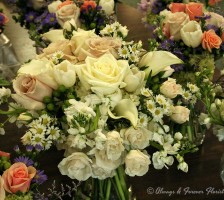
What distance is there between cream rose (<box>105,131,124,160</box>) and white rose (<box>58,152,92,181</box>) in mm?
49

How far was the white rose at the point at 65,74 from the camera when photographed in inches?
23.8

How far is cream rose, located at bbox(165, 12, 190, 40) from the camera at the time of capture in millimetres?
846

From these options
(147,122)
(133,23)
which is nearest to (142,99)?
(147,122)

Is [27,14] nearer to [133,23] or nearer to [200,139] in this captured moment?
[133,23]

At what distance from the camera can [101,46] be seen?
670 millimetres

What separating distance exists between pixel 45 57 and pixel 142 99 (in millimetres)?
200

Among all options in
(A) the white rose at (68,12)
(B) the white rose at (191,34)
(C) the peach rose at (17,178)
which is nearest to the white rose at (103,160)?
(C) the peach rose at (17,178)

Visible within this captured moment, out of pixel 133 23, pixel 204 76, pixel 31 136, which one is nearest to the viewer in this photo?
pixel 31 136

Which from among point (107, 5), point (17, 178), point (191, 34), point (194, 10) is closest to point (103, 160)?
point (17, 178)

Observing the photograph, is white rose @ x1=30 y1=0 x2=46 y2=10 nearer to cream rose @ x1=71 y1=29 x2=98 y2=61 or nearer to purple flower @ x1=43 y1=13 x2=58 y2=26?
purple flower @ x1=43 y1=13 x2=58 y2=26

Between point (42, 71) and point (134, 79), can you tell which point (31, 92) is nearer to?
point (42, 71)

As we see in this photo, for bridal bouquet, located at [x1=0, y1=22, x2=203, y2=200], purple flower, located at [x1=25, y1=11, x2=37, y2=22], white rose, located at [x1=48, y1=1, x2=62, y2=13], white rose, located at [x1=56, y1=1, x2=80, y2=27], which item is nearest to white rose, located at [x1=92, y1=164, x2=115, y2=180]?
bridal bouquet, located at [x1=0, y1=22, x2=203, y2=200]

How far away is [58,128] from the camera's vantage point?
A: 623 mm

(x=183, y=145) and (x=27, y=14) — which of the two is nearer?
(x=183, y=145)
